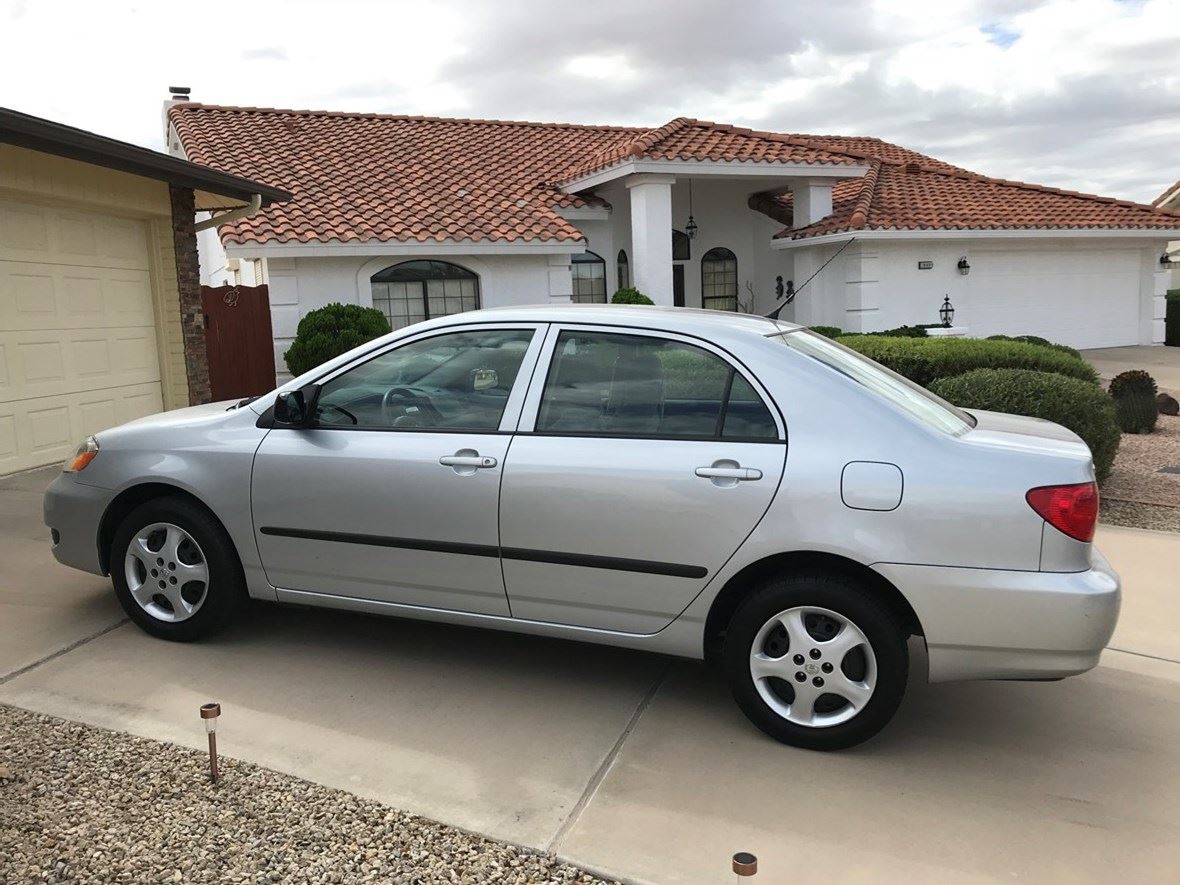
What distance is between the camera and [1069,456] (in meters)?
3.50

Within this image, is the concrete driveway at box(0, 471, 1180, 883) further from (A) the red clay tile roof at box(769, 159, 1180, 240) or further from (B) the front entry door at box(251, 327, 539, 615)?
(A) the red clay tile roof at box(769, 159, 1180, 240)

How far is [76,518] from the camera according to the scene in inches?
187

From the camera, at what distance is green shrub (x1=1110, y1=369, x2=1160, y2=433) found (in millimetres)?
11406

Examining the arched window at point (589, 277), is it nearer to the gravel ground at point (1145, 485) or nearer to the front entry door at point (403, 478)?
the gravel ground at point (1145, 485)

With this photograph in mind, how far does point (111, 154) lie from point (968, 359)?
795cm

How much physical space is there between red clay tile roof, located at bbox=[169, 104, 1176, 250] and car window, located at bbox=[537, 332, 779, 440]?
39.5ft

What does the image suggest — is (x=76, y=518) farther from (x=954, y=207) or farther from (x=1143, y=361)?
(x=1143, y=361)

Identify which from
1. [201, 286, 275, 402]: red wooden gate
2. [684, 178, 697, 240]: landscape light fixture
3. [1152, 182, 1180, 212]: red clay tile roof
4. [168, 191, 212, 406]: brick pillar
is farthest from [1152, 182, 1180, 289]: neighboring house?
[168, 191, 212, 406]: brick pillar

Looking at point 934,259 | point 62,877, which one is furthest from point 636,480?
point 934,259

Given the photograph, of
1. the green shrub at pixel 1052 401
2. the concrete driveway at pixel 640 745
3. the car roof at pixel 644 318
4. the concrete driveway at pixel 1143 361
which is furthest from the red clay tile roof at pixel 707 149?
the concrete driveway at pixel 640 745

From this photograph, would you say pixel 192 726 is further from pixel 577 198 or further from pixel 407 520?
pixel 577 198

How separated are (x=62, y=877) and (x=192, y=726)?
927 millimetres

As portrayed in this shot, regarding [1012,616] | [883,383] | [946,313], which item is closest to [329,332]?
[946,313]

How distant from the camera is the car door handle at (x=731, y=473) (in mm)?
3604
